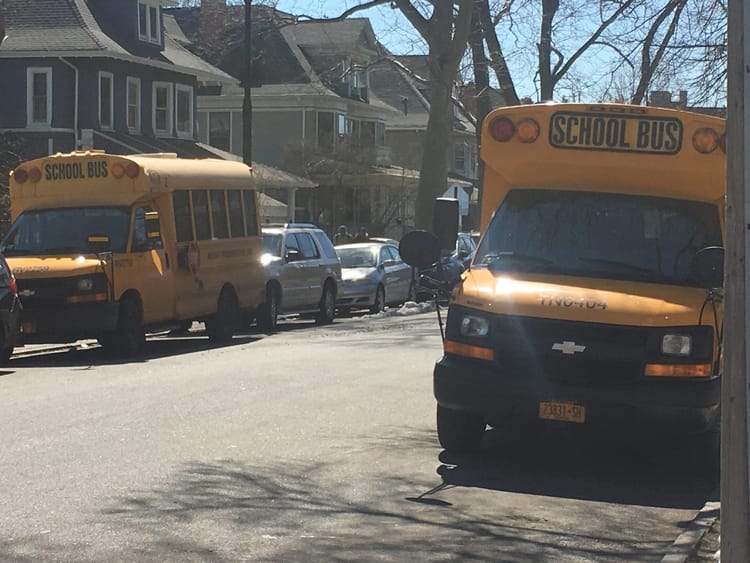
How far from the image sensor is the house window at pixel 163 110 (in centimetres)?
4209

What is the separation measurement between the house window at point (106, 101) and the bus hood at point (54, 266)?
886 inches

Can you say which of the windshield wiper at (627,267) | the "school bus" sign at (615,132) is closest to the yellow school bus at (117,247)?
the "school bus" sign at (615,132)

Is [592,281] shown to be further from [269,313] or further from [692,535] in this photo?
[269,313]

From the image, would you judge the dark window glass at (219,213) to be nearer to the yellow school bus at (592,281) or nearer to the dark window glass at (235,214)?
the dark window glass at (235,214)

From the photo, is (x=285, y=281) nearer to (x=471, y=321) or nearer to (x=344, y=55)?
(x=471, y=321)

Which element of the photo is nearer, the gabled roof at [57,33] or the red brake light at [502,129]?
the red brake light at [502,129]

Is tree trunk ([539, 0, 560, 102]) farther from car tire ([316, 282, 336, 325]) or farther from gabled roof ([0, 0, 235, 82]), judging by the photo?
car tire ([316, 282, 336, 325])

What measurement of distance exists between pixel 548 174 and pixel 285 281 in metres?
13.2

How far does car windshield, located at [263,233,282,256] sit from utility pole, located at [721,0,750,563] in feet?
60.6

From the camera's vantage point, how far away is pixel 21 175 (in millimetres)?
17969

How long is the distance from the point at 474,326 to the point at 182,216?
10.5 m

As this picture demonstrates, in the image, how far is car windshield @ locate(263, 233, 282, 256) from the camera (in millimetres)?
23328

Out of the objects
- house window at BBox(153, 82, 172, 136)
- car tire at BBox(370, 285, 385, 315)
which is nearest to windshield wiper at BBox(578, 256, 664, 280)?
car tire at BBox(370, 285, 385, 315)

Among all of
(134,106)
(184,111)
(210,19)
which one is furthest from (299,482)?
(210,19)
